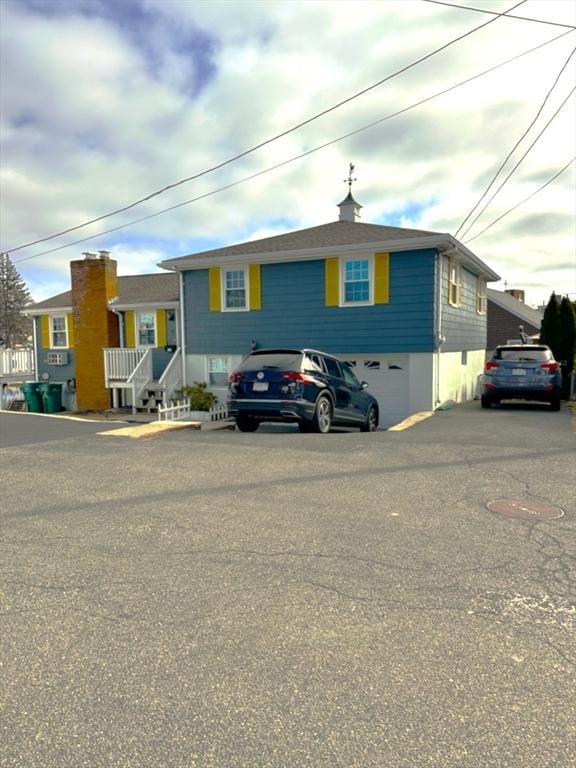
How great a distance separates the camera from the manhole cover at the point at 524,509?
4852mm

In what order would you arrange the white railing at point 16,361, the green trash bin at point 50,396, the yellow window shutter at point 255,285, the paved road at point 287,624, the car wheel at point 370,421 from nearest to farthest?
the paved road at point 287,624
the car wheel at point 370,421
the yellow window shutter at point 255,285
the green trash bin at point 50,396
the white railing at point 16,361

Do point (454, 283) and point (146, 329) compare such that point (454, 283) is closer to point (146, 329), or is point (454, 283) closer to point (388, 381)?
point (388, 381)

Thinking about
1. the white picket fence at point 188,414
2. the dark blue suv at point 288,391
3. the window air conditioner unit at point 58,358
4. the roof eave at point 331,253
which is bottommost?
the white picket fence at point 188,414

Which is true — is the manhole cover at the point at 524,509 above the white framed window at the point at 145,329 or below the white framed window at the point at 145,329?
below

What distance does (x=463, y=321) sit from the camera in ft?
57.4

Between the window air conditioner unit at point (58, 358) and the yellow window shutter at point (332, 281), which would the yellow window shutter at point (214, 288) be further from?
the window air conditioner unit at point (58, 358)

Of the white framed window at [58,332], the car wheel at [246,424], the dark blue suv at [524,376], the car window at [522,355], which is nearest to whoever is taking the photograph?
the car wheel at [246,424]

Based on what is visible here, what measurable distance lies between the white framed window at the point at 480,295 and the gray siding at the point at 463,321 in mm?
261

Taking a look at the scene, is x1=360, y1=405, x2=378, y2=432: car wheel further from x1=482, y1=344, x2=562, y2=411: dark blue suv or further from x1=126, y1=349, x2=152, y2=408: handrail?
x1=126, y1=349, x2=152, y2=408: handrail

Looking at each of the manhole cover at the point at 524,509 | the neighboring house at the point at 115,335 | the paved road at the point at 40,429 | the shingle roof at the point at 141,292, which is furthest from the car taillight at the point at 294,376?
the shingle roof at the point at 141,292

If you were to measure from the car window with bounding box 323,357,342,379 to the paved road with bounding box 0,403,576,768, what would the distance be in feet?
16.2

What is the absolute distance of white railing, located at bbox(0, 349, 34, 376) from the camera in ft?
74.2

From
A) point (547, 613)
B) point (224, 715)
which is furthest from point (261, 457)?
point (224, 715)

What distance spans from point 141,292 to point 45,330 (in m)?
4.94
